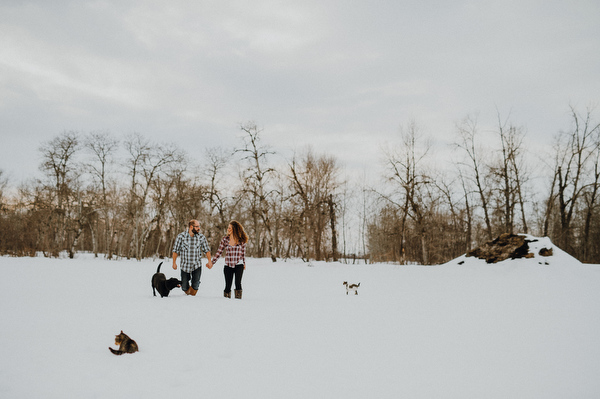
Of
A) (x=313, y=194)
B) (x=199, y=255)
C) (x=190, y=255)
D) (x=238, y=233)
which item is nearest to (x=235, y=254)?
(x=238, y=233)

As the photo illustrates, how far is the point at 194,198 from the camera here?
98.4ft

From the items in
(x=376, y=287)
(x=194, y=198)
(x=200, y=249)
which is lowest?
(x=376, y=287)

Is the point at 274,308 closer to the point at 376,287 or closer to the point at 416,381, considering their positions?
the point at 416,381

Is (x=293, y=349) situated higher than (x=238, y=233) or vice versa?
(x=238, y=233)

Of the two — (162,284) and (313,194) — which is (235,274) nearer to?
(162,284)

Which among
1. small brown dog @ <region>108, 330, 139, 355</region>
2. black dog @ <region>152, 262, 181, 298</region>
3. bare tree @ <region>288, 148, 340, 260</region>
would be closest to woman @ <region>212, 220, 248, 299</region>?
black dog @ <region>152, 262, 181, 298</region>

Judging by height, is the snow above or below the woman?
below

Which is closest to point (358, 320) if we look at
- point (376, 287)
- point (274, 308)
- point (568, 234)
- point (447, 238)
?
point (274, 308)

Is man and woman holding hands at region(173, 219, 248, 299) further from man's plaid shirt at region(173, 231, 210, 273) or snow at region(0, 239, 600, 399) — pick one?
snow at region(0, 239, 600, 399)

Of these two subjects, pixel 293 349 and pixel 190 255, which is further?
pixel 190 255

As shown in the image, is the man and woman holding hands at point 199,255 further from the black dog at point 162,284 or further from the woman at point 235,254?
the black dog at point 162,284

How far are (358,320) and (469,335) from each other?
199cm

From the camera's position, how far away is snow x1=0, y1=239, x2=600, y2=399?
3.56m

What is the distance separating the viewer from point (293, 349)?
4648 millimetres
